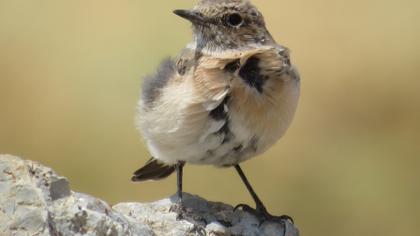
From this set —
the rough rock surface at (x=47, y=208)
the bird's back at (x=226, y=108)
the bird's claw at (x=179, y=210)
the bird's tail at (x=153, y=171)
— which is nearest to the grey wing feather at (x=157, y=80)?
the bird's back at (x=226, y=108)

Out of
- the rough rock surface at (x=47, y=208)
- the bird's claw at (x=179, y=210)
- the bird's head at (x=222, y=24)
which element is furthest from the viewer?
the bird's head at (x=222, y=24)

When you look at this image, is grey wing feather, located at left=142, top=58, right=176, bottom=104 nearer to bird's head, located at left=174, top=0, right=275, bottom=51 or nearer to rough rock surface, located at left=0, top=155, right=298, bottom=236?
bird's head, located at left=174, top=0, right=275, bottom=51

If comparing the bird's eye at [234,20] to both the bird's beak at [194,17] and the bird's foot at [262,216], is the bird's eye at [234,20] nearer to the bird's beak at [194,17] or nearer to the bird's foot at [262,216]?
the bird's beak at [194,17]

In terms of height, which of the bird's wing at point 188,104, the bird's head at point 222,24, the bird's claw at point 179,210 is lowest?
the bird's claw at point 179,210

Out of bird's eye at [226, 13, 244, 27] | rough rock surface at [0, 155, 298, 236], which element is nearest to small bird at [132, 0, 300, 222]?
bird's eye at [226, 13, 244, 27]

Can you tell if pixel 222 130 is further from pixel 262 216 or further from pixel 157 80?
pixel 157 80

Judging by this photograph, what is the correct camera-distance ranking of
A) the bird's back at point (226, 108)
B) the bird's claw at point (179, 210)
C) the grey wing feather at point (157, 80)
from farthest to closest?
1. the grey wing feather at point (157, 80)
2. the bird's back at point (226, 108)
3. the bird's claw at point (179, 210)

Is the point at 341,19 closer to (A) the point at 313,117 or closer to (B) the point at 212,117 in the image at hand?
(A) the point at 313,117
